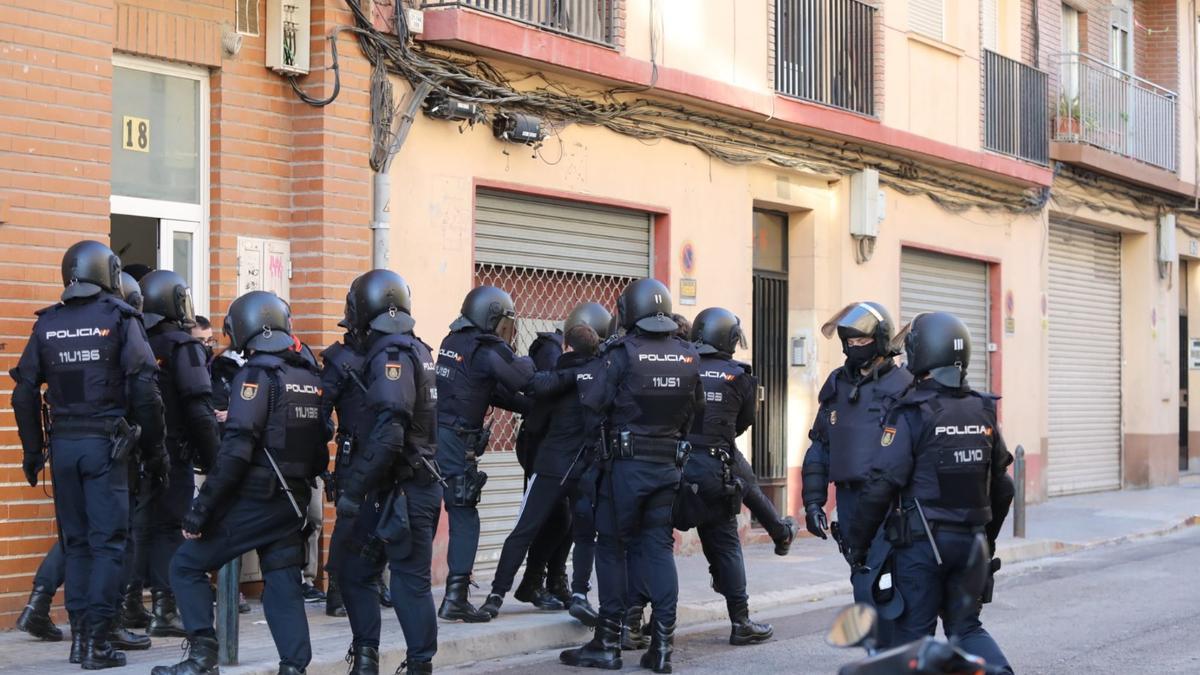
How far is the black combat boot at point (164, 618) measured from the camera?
9359 millimetres

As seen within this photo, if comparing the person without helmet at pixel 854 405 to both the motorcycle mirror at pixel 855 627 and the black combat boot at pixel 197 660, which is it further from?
the motorcycle mirror at pixel 855 627

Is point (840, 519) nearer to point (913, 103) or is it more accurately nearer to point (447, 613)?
point (447, 613)

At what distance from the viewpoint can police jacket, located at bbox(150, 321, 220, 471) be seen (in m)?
9.02

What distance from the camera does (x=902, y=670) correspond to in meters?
3.87

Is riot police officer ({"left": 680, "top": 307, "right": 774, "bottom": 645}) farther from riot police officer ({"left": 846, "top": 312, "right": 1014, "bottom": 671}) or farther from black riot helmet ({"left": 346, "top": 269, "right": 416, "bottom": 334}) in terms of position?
riot police officer ({"left": 846, "top": 312, "right": 1014, "bottom": 671})

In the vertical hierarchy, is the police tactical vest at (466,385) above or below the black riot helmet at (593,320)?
below

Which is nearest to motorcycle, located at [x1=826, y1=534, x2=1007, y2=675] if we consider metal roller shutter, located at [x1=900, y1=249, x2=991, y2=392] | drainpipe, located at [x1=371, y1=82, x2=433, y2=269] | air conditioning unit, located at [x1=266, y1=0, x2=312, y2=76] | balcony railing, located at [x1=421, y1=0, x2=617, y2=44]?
drainpipe, located at [x1=371, y1=82, x2=433, y2=269]

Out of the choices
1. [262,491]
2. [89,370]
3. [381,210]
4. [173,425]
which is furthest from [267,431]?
[381,210]

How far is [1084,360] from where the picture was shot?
23297 millimetres

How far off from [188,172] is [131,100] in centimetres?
62

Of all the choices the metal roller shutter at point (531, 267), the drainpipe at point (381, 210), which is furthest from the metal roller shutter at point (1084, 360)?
the drainpipe at point (381, 210)

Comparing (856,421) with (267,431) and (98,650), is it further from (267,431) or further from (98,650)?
(98,650)

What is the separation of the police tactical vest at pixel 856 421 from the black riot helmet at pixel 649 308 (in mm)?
1020

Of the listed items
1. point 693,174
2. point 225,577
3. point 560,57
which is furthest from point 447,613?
point 693,174
